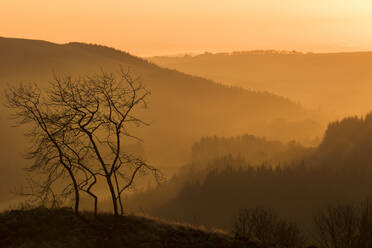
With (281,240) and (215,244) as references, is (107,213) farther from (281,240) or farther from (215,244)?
(281,240)

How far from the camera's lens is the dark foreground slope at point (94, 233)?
27.1 metres

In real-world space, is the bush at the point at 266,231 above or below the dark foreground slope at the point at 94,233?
below

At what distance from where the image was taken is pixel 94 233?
2830 cm

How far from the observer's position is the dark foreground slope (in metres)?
27.1

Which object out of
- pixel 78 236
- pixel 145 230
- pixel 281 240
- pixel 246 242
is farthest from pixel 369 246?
pixel 78 236

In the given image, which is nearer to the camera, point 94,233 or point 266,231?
point 94,233

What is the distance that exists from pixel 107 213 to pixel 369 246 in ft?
103

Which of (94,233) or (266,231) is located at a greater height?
(94,233)

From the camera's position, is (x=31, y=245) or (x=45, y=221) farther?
(x=45, y=221)

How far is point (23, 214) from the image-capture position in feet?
99.1

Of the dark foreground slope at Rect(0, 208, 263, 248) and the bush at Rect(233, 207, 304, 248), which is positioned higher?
the dark foreground slope at Rect(0, 208, 263, 248)

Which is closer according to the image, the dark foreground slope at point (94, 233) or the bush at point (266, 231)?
the dark foreground slope at point (94, 233)

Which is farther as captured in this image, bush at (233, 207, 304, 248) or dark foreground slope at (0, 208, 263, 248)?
bush at (233, 207, 304, 248)

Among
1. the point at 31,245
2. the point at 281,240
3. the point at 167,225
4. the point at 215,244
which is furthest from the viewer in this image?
the point at 281,240
